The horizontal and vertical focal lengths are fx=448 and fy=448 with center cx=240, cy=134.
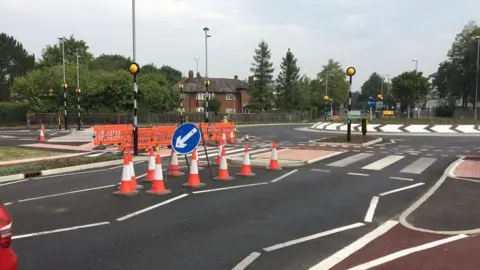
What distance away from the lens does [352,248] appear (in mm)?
5641

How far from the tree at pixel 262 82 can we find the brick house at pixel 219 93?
406 inches

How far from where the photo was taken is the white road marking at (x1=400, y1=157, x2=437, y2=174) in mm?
12859

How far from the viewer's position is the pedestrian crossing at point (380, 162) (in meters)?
13.3

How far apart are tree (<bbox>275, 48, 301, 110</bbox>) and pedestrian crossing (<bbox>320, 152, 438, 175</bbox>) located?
68.6 metres

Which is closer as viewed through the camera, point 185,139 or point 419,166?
point 185,139

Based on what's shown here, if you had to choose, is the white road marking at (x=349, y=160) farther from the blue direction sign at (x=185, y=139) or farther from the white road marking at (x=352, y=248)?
the white road marking at (x=352, y=248)

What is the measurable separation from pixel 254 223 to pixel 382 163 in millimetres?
8886

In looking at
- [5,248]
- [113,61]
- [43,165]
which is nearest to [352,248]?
[5,248]

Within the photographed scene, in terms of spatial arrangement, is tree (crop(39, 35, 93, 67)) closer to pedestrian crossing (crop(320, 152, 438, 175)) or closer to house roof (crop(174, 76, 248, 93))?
house roof (crop(174, 76, 248, 93))

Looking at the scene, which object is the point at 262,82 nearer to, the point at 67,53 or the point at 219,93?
the point at 219,93

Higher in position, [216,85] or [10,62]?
[10,62]

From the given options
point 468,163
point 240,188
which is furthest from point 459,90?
point 240,188

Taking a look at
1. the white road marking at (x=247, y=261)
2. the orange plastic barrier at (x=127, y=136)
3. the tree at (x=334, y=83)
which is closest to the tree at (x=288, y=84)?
the tree at (x=334, y=83)

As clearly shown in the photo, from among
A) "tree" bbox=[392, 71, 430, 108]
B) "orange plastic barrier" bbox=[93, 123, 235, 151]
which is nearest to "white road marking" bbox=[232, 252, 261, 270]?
"orange plastic barrier" bbox=[93, 123, 235, 151]
